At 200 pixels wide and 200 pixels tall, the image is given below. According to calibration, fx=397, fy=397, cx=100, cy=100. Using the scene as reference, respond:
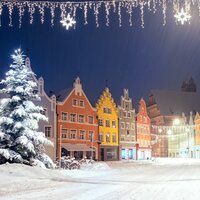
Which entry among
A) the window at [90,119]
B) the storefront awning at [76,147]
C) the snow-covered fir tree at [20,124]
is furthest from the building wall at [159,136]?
the snow-covered fir tree at [20,124]

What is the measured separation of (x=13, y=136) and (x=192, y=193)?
15.6m

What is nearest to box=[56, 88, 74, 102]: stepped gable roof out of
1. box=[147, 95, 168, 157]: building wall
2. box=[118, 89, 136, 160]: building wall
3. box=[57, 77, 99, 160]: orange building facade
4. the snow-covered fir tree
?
box=[57, 77, 99, 160]: orange building facade

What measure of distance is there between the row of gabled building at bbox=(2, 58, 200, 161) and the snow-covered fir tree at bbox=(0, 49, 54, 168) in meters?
8.16

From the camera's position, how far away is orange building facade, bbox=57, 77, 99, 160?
54062mm

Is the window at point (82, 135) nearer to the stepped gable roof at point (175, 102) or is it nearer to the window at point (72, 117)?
the window at point (72, 117)

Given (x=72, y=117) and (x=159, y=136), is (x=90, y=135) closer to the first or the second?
(x=72, y=117)

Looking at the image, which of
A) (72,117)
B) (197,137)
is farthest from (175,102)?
(72,117)

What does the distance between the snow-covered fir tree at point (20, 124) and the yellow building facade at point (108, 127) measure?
33.5 meters

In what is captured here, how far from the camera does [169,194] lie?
14594mm

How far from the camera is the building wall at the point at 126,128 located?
6681 cm

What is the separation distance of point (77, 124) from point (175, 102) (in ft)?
153

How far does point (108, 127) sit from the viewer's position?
209ft

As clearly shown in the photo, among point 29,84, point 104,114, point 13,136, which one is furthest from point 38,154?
point 104,114

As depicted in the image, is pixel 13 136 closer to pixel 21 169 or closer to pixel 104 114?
pixel 21 169
